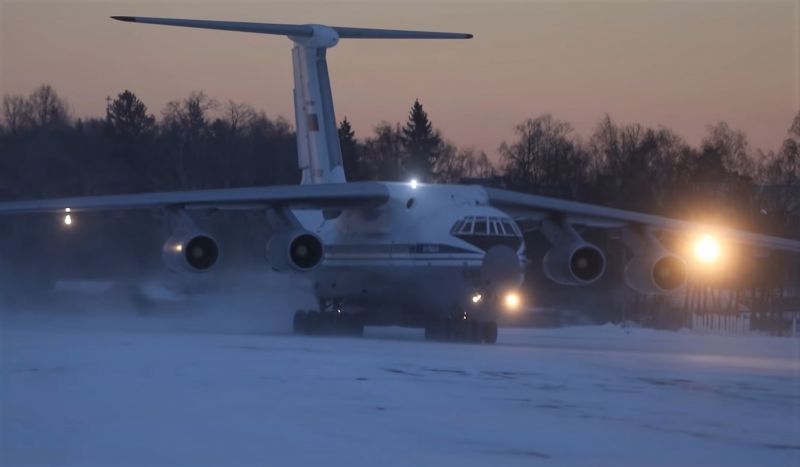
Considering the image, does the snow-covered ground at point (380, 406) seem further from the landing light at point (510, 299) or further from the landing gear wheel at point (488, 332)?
the landing light at point (510, 299)

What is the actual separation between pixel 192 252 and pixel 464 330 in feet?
15.4

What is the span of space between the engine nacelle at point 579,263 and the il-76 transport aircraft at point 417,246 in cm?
2

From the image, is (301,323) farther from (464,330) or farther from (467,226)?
(467,226)

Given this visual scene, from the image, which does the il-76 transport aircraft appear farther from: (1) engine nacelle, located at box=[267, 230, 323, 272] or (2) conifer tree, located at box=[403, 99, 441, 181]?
(2) conifer tree, located at box=[403, 99, 441, 181]

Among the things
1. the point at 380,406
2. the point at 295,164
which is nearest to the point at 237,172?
the point at 295,164

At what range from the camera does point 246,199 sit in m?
19.5

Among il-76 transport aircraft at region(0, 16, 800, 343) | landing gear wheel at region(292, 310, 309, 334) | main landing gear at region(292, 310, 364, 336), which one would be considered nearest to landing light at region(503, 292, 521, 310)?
il-76 transport aircraft at region(0, 16, 800, 343)

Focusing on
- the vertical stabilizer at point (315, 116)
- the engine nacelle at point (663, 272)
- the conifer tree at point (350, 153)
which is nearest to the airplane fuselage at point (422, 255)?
the engine nacelle at point (663, 272)

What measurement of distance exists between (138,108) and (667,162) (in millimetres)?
21323

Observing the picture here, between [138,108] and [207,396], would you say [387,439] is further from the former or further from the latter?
[138,108]

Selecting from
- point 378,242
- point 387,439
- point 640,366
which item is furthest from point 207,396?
point 378,242

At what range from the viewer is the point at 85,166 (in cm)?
3872

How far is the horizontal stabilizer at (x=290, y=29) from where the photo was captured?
21.9 metres

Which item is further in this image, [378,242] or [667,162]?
[667,162]
